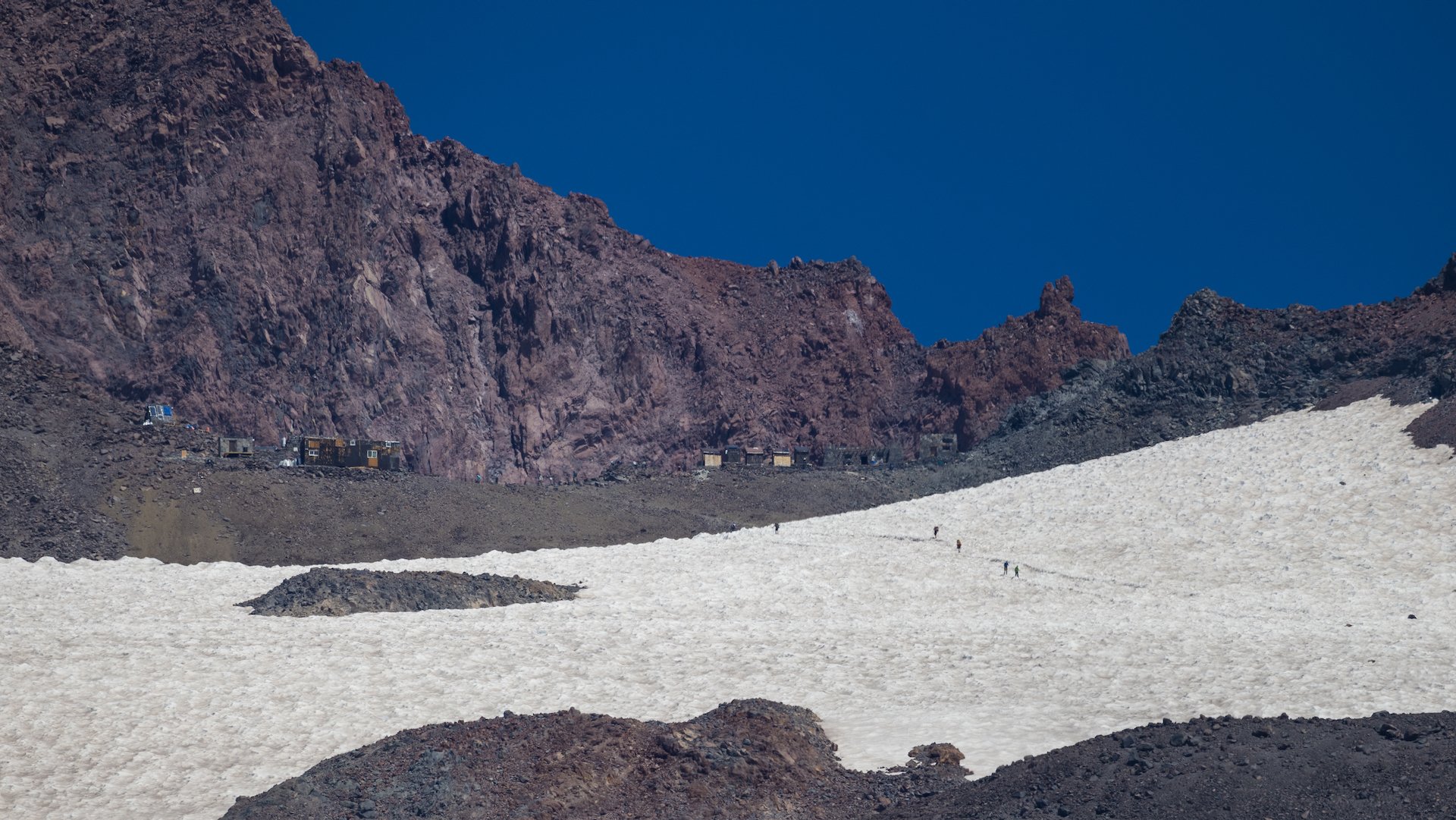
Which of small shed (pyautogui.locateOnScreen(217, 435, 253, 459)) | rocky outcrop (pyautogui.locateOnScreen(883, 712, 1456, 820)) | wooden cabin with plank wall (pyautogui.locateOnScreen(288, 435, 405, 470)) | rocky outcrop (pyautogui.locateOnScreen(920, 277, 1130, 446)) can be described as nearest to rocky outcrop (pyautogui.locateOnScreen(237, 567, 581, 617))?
rocky outcrop (pyautogui.locateOnScreen(883, 712, 1456, 820))

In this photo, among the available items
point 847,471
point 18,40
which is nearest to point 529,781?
point 847,471

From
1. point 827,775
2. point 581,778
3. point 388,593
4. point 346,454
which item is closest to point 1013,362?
point 346,454

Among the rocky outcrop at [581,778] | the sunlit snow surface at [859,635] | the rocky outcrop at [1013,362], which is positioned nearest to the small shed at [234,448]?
the sunlit snow surface at [859,635]

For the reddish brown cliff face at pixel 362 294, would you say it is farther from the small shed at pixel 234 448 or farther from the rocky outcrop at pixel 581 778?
the rocky outcrop at pixel 581 778

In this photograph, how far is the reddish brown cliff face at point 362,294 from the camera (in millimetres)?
80375

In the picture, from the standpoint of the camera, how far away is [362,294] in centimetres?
8525

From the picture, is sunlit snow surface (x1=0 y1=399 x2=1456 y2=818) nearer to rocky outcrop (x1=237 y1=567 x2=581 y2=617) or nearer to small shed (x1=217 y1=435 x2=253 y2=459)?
rocky outcrop (x1=237 y1=567 x2=581 y2=617)

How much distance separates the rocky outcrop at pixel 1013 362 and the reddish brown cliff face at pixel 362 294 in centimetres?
20

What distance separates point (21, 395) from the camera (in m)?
58.0

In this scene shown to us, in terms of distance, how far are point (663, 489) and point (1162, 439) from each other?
2343 cm

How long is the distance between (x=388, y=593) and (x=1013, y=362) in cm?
6326

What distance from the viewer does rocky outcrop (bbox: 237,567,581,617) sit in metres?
36.2

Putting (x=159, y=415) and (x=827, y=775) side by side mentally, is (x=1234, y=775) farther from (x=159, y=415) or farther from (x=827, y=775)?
(x=159, y=415)

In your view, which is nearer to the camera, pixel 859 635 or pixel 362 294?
pixel 859 635
